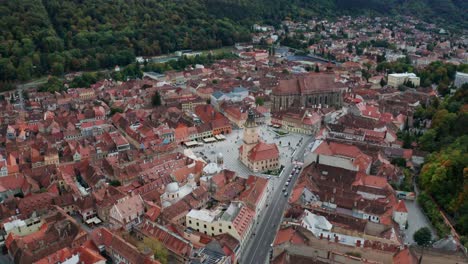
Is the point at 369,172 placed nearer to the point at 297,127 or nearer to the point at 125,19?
the point at 297,127

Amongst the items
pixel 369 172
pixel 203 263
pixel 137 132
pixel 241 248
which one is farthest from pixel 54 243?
pixel 369 172

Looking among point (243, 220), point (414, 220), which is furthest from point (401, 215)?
point (243, 220)

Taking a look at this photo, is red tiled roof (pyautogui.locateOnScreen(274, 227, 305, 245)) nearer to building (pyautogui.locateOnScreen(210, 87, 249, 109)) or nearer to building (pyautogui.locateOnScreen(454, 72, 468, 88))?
building (pyautogui.locateOnScreen(210, 87, 249, 109))

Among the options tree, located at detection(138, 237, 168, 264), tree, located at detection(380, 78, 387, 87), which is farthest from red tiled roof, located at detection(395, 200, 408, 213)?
tree, located at detection(380, 78, 387, 87)

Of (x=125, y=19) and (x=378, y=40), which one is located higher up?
(x=125, y=19)

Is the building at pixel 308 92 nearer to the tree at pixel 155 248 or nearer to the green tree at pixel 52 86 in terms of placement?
the green tree at pixel 52 86

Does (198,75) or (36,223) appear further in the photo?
(198,75)

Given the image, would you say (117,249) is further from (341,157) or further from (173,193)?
(341,157)
